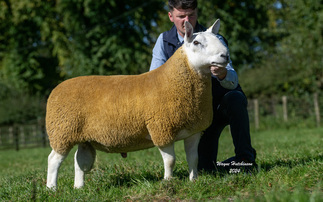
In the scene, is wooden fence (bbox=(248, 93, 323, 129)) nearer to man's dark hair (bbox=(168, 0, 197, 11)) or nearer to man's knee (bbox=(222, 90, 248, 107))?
man's knee (bbox=(222, 90, 248, 107))

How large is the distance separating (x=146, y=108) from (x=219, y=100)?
3.70ft

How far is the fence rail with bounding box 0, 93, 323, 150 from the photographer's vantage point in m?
16.8

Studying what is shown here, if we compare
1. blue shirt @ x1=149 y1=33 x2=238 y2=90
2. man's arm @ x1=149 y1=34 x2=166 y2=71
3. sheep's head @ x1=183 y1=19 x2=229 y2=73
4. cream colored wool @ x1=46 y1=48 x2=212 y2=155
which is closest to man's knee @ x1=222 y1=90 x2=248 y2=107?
blue shirt @ x1=149 y1=33 x2=238 y2=90

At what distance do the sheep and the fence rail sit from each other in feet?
45.2

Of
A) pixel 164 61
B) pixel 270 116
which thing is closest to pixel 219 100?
pixel 164 61

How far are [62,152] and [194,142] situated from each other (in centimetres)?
145

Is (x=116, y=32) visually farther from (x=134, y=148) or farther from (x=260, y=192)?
(x=260, y=192)

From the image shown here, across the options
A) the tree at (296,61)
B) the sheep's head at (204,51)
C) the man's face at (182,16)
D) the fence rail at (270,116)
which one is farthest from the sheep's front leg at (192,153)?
the tree at (296,61)

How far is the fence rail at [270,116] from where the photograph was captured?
16.8 m

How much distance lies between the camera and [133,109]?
3590 millimetres

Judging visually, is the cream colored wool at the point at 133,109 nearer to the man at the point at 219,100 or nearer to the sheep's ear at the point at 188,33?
the sheep's ear at the point at 188,33

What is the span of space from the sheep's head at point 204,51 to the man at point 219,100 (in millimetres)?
273

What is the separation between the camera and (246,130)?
13.4 ft

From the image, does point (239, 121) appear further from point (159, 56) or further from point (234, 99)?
point (159, 56)
